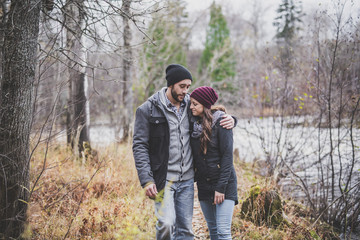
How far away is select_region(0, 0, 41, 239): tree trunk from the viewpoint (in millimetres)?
2658

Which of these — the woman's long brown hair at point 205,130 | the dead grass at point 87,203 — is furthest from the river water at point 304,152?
the woman's long brown hair at point 205,130

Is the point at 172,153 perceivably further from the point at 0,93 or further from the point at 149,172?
the point at 0,93

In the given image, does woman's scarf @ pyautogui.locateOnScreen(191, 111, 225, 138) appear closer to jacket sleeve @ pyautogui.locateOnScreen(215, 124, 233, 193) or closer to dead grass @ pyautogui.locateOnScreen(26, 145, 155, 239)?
jacket sleeve @ pyautogui.locateOnScreen(215, 124, 233, 193)

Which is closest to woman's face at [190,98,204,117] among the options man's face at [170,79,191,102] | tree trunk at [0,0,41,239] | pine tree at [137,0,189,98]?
man's face at [170,79,191,102]

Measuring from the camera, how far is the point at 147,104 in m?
2.76

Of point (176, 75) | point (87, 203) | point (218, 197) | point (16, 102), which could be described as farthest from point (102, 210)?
point (176, 75)

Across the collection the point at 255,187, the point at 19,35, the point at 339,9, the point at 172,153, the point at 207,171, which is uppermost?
the point at 339,9

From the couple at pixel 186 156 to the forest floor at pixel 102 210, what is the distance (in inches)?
12.7

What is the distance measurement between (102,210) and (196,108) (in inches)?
82.1

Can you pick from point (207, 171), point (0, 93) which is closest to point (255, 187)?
point (207, 171)

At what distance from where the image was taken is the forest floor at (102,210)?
10.3ft

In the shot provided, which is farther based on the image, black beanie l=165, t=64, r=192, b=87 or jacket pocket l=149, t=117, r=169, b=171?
black beanie l=165, t=64, r=192, b=87

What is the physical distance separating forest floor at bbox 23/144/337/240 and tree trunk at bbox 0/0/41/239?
0.20 m

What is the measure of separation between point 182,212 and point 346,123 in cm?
403
